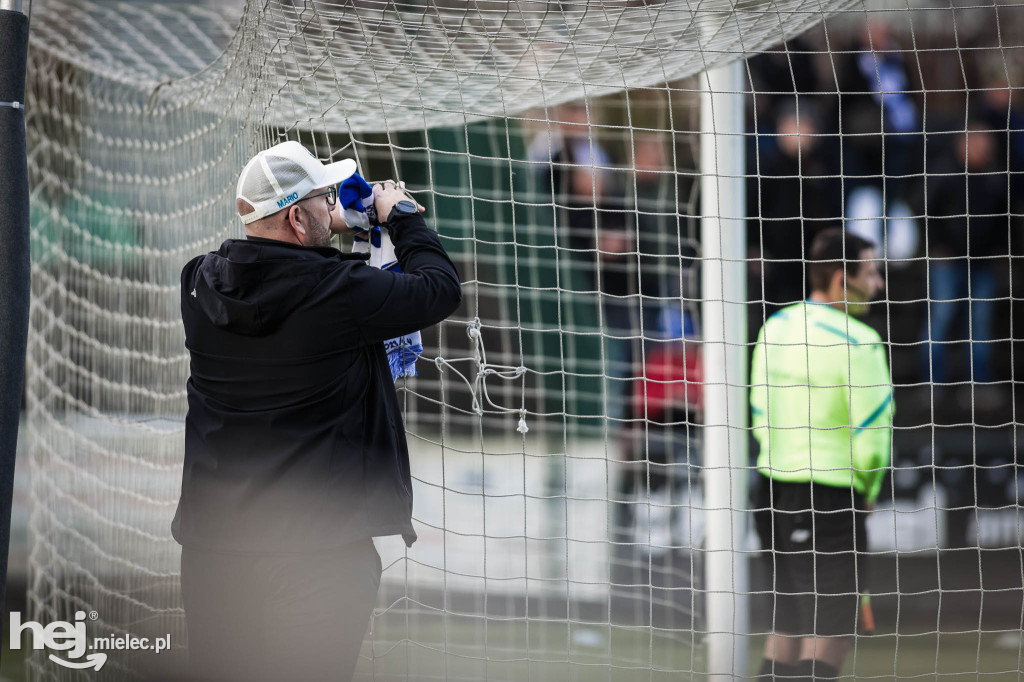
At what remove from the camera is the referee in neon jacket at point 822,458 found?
10.6 feet

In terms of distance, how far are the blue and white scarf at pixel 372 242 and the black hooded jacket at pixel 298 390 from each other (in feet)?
0.59

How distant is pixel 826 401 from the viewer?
3307 millimetres

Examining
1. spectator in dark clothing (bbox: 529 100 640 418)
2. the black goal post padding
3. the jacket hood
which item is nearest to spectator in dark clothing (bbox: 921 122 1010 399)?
spectator in dark clothing (bbox: 529 100 640 418)

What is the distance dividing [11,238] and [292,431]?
78 cm

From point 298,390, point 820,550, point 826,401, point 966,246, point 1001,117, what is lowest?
point 820,550

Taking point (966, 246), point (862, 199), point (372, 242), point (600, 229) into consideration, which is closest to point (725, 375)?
point (372, 242)

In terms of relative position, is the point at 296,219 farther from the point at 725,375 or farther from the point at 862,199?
the point at 862,199

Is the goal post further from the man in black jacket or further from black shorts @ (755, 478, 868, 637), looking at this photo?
the man in black jacket

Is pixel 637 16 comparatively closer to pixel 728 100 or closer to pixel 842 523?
pixel 728 100

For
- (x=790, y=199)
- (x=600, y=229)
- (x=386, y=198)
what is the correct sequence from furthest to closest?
(x=790, y=199)
(x=600, y=229)
(x=386, y=198)

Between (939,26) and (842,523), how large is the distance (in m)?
4.35

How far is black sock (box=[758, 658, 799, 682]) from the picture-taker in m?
3.29

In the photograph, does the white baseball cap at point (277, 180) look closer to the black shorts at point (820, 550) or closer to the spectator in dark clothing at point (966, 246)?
the black shorts at point (820, 550)

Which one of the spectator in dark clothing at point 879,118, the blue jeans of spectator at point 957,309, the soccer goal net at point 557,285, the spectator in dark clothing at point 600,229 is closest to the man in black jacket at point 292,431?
the soccer goal net at point 557,285
